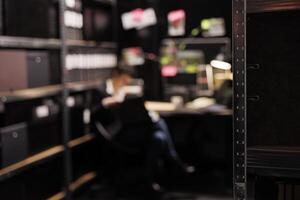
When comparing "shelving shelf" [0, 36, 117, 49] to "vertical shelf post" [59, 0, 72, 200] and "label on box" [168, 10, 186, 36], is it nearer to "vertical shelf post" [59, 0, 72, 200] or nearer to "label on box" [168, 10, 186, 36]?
"vertical shelf post" [59, 0, 72, 200]

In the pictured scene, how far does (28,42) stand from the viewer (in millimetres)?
3482

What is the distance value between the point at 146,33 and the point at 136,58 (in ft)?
1.03

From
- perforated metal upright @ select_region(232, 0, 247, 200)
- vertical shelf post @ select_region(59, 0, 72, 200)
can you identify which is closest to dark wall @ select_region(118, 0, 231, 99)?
vertical shelf post @ select_region(59, 0, 72, 200)

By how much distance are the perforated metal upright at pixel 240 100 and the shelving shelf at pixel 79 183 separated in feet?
8.03

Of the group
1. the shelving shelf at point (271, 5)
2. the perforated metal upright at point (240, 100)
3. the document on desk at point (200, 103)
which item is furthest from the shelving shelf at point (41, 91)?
the shelving shelf at point (271, 5)

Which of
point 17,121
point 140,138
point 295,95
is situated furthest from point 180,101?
point 295,95

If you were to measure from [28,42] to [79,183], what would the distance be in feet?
5.48

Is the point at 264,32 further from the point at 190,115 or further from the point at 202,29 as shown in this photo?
the point at 202,29

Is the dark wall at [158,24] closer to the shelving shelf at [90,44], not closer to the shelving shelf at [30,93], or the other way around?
the shelving shelf at [90,44]

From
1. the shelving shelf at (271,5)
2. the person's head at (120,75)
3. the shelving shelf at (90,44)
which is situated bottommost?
the person's head at (120,75)

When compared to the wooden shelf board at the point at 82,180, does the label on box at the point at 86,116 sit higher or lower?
higher

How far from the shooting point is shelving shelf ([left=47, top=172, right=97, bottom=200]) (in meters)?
3.97

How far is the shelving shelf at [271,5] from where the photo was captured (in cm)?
163

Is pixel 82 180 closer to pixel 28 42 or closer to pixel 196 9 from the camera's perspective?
pixel 28 42
